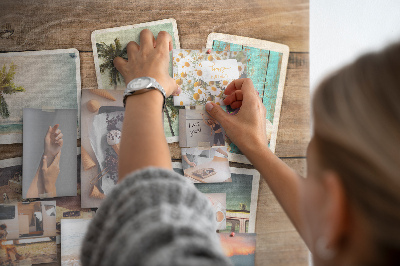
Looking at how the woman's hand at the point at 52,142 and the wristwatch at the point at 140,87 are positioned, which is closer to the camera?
the wristwatch at the point at 140,87

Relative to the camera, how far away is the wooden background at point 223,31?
829mm

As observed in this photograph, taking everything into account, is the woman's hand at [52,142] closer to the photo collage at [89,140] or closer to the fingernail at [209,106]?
the photo collage at [89,140]

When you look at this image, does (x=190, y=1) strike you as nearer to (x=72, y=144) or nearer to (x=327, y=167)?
(x=72, y=144)

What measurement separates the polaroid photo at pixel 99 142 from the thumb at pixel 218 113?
9.3 inches

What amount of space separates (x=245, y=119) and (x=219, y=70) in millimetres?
161

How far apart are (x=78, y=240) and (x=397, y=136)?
2.50 ft

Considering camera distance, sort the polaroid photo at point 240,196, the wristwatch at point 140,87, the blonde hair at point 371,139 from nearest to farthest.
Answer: the blonde hair at point 371,139 < the wristwatch at point 140,87 < the polaroid photo at point 240,196

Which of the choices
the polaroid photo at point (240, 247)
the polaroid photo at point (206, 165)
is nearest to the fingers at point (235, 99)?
the polaroid photo at point (206, 165)

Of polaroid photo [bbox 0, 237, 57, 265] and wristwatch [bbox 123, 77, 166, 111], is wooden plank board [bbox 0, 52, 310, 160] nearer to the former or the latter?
wristwatch [bbox 123, 77, 166, 111]

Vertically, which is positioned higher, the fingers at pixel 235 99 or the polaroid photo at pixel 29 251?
the fingers at pixel 235 99

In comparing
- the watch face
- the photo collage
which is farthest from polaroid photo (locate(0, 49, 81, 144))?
the watch face

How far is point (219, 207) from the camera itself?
0.89 meters

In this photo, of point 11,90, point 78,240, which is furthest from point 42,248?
point 11,90

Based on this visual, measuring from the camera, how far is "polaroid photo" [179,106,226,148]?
35.0 inches
